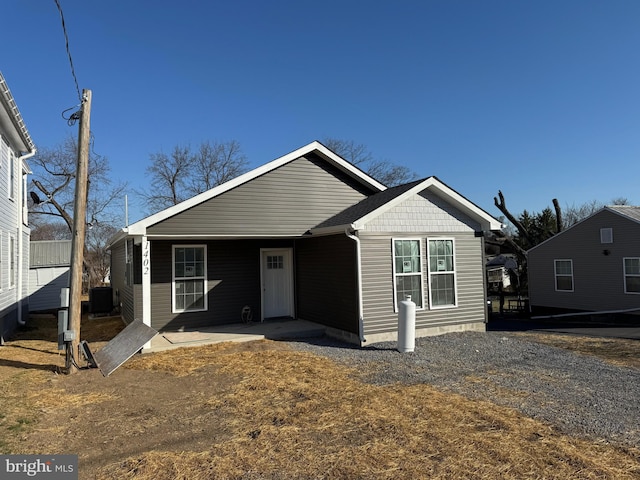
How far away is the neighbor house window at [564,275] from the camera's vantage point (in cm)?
1723

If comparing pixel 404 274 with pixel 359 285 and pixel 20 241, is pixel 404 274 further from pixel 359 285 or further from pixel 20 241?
pixel 20 241

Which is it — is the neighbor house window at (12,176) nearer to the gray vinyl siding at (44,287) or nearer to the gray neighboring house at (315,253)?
the gray neighboring house at (315,253)

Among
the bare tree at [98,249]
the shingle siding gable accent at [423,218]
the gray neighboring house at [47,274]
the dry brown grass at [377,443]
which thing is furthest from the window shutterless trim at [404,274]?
the bare tree at [98,249]

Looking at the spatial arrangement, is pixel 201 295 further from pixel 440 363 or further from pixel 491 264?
pixel 491 264

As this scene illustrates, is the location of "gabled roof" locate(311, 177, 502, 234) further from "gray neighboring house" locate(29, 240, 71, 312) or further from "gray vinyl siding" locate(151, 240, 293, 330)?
"gray neighboring house" locate(29, 240, 71, 312)

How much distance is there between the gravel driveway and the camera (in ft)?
17.0

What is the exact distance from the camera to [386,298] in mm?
9992

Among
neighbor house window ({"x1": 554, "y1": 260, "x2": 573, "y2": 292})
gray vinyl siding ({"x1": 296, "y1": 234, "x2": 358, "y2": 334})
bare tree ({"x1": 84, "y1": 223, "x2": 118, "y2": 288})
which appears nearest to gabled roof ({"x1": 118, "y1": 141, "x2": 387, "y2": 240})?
gray vinyl siding ({"x1": 296, "y1": 234, "x2": 358, "y2": 334})

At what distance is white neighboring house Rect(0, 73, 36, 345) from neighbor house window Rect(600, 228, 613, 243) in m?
18.6

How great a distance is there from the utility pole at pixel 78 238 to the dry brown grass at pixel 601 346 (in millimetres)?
9931

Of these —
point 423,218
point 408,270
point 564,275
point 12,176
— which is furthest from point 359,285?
point 564,275

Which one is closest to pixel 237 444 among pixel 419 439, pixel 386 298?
pixel 419 439

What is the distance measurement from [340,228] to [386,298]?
6.45 feet

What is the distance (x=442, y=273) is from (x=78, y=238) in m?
8.10
